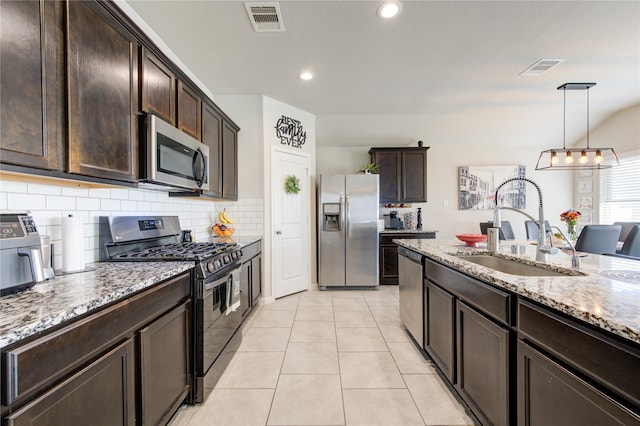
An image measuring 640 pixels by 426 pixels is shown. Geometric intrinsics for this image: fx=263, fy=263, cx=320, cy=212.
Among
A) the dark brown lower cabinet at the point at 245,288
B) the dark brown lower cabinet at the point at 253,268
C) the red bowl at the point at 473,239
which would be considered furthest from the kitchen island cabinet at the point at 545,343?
the dark brown lower cabinet at the point at 253,268

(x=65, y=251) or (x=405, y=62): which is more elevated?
(x=405, y=62)

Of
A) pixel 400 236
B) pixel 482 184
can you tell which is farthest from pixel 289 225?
pixel 482 184

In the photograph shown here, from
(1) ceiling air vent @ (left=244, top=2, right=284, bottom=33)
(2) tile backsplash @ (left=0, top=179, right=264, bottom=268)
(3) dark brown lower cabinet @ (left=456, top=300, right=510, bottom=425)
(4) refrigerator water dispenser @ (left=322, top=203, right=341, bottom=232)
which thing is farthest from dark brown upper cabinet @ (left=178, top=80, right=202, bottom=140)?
(3) dark brown lower cabinet @ (left=456, top=300, right=510, bottom=425)

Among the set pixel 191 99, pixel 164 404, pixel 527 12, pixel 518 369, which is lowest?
pixel 164 404

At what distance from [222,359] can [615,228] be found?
4.34 metres

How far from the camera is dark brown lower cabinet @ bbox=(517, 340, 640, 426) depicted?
2.48 feet

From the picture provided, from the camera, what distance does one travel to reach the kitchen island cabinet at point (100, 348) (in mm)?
712

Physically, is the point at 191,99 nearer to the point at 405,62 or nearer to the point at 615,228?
the point at 405,62

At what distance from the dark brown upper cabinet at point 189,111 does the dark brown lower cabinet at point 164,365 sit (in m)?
1.42

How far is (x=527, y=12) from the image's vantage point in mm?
2014

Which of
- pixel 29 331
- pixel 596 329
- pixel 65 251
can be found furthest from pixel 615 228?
pixel 65 251

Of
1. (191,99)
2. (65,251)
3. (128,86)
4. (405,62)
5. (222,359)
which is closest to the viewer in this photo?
(65,251)

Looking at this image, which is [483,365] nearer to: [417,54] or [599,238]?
[417,54]

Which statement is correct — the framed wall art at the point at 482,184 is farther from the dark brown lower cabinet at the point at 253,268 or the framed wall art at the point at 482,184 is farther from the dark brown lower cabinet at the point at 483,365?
the dark brown lower cabinet at the point at 483,365
